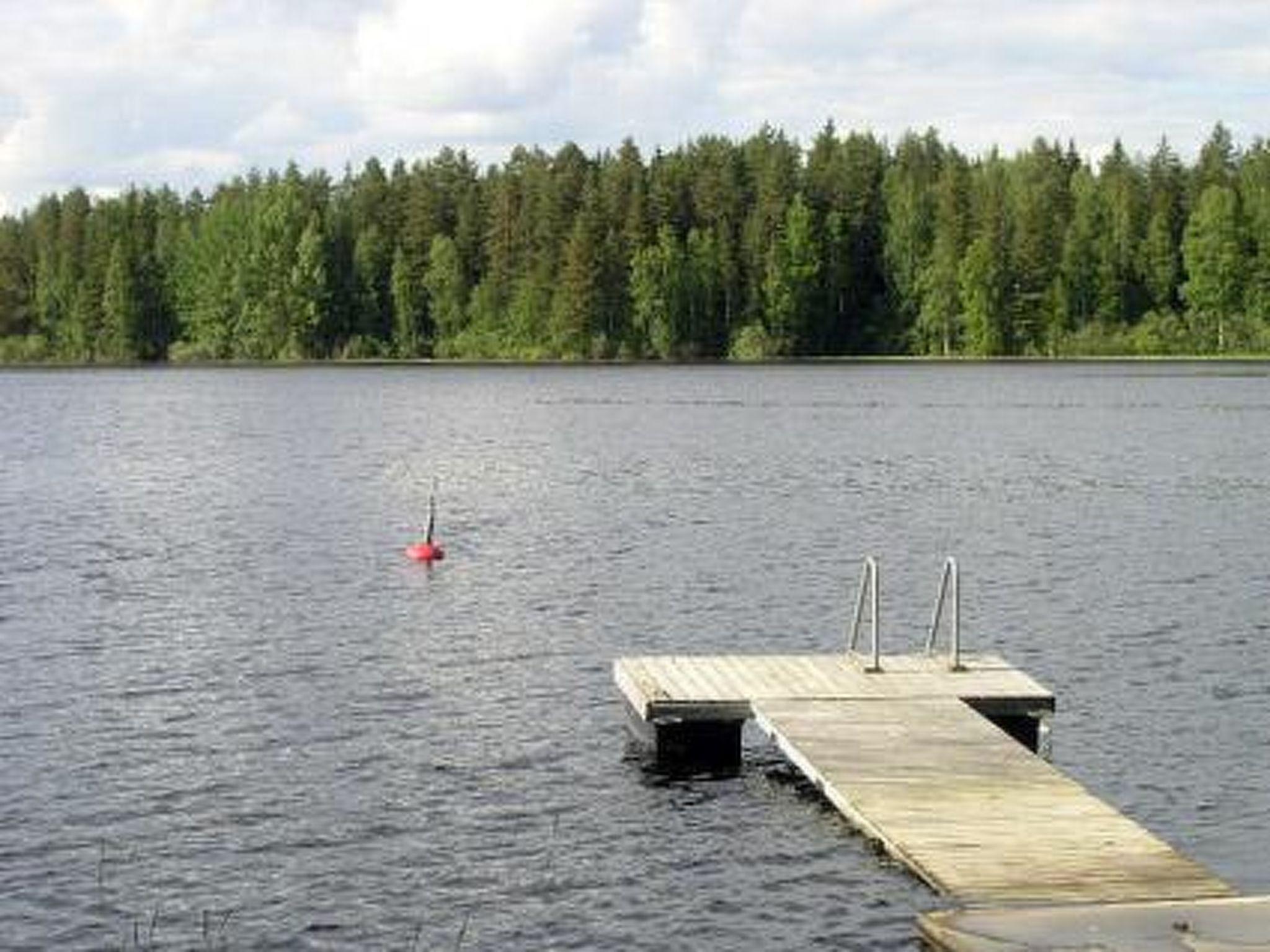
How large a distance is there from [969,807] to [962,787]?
0.88 m

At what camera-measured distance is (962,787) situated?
77.7ft

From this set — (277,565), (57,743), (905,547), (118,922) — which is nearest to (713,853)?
(118,922)

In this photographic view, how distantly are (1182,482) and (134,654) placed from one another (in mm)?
50188

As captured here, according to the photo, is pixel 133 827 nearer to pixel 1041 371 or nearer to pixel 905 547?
pixel 905 547

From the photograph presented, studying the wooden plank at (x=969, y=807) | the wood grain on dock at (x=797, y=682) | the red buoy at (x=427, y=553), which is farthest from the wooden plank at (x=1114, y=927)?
the red buoy at (x=427, y=553)

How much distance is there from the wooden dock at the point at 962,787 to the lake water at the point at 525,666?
881 millimetres

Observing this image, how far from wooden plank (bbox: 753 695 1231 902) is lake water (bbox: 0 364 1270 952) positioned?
0.89 metres

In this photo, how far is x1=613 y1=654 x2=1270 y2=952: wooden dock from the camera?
17688 mm

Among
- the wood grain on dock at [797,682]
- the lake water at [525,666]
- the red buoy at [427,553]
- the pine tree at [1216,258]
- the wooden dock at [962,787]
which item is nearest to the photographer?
the wooden dock at [962,787]

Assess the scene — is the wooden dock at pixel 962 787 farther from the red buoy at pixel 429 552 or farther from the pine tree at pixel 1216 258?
the pine tree at pixel 1216 258

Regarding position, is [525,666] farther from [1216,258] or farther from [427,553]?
[1216,258]

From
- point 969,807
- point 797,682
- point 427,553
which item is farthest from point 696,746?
point 427,553

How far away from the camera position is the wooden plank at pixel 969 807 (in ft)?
65.5

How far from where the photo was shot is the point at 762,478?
3120 inches
